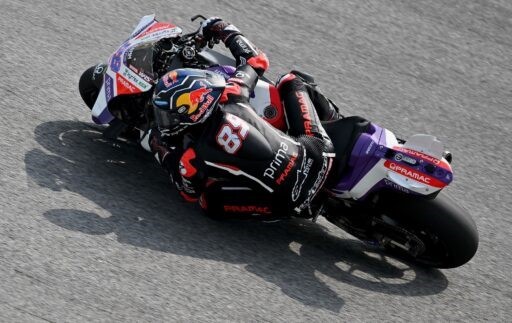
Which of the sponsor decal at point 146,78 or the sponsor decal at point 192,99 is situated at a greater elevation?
the sponsor decal at point 192,99

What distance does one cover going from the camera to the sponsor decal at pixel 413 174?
18.5 ft

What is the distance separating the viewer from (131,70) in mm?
6270

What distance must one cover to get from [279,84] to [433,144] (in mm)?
1217

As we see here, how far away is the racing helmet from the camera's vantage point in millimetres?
5582

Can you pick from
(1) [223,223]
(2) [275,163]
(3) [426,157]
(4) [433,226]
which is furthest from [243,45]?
(4) [433,226]

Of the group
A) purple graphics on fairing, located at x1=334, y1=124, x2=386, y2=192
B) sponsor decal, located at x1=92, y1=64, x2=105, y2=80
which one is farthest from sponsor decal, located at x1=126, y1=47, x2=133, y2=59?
purple graphics on fairing, located at x1=334, y1=124, x2=386, y2=192

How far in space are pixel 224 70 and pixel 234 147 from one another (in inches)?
39.6

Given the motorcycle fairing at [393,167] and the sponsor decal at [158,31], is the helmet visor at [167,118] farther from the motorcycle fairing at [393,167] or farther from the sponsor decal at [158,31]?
the motorcycle fairing at [393,167]

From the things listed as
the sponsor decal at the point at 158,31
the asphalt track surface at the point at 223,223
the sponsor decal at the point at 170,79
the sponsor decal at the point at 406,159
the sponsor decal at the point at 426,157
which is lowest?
the asphalt track surface at the point at 223,223

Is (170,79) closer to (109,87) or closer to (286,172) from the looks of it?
(109,87)

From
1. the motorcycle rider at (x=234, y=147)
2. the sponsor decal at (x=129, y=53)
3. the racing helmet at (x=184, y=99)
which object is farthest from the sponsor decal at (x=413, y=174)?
the sponsor decal at (x=129, y=53)

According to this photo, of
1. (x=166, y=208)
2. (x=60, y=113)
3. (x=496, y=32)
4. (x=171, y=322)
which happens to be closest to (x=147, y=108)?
(x=166, y=208)

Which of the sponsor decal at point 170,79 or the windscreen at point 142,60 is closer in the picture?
the sponsor decal at point 170,79

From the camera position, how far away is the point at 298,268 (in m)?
6.00
